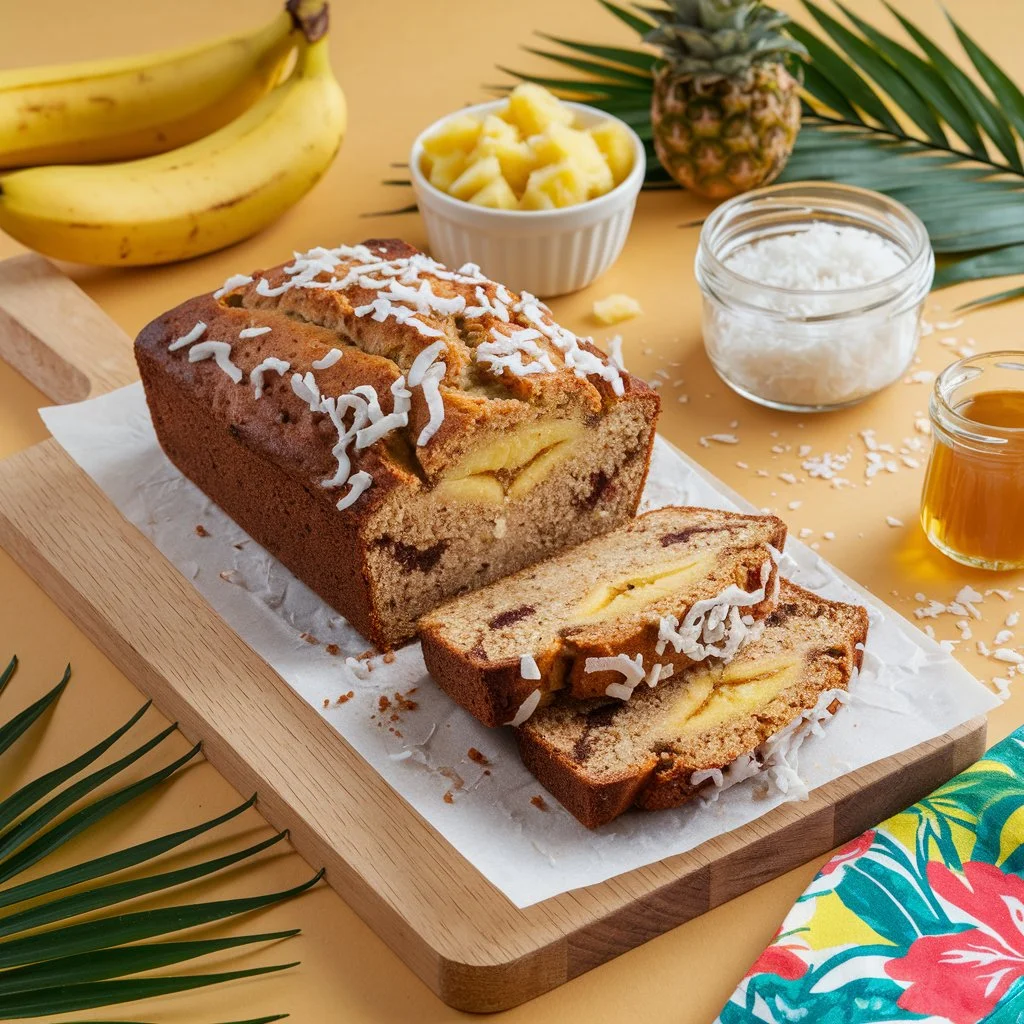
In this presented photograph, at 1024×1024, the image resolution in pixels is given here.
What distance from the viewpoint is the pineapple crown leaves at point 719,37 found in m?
4.52

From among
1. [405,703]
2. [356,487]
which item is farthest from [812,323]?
[405,703]

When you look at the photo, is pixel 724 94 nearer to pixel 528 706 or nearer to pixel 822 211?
pixel 822 211

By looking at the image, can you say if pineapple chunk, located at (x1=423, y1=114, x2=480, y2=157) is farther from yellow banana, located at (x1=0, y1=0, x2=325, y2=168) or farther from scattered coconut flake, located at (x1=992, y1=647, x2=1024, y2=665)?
scattered coconut flake, located at (x1=992, y1=647, x2=1024, y2=665)

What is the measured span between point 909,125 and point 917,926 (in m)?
3.50

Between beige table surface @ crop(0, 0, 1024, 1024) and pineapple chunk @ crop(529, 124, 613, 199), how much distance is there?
0.39 meters

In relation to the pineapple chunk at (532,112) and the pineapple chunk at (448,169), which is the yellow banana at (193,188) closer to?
the pineapple chunk at (448,169)

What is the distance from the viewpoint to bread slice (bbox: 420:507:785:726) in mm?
2943

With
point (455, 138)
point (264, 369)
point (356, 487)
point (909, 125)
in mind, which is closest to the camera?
point (356, 487)

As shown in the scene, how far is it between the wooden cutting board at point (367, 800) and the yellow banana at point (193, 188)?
0.99 metres

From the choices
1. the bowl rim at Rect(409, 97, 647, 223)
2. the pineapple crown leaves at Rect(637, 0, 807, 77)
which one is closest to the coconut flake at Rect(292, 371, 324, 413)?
the bowl rim at Rect(409, 97, 647, 223)

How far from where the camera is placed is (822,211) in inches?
174

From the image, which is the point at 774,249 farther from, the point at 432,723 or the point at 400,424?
the point at 432,723

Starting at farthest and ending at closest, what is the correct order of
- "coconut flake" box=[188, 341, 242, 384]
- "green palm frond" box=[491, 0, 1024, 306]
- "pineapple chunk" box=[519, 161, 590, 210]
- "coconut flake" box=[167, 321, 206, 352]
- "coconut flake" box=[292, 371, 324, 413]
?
"green palm frond" box=[491, 0, 1024, 306], "pineapple chunk" box=[519, 161, 590, 210], "coconut flake" box=[167, 321, 206, 352], "coconut flake" box=[188, 341, 242, 384], "coconut flake" box=[292, 371, 324, 413]

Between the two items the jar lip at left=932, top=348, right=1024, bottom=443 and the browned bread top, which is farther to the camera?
the jar lip at left=932, top=348, right=1024, bottom=443
